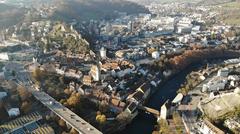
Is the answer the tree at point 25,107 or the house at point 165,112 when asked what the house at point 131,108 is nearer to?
the house at point 165,112

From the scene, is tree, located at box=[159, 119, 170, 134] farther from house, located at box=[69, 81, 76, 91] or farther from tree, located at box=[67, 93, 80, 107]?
house, located at box=[69, 81, 76, 91]

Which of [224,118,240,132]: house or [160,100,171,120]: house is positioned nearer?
[224,118,240,132]: house

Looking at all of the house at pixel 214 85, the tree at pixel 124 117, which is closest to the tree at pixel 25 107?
the tree at pixel 124 117

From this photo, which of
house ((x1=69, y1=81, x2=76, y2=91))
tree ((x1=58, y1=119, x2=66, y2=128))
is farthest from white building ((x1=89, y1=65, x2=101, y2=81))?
tree ((x1=58, y1=119, x2=66, y2=128))

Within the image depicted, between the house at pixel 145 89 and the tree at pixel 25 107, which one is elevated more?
the tree at pixel 25 107

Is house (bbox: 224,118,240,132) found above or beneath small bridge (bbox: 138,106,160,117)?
above

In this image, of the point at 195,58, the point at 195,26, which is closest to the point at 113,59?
the point at 195,58
